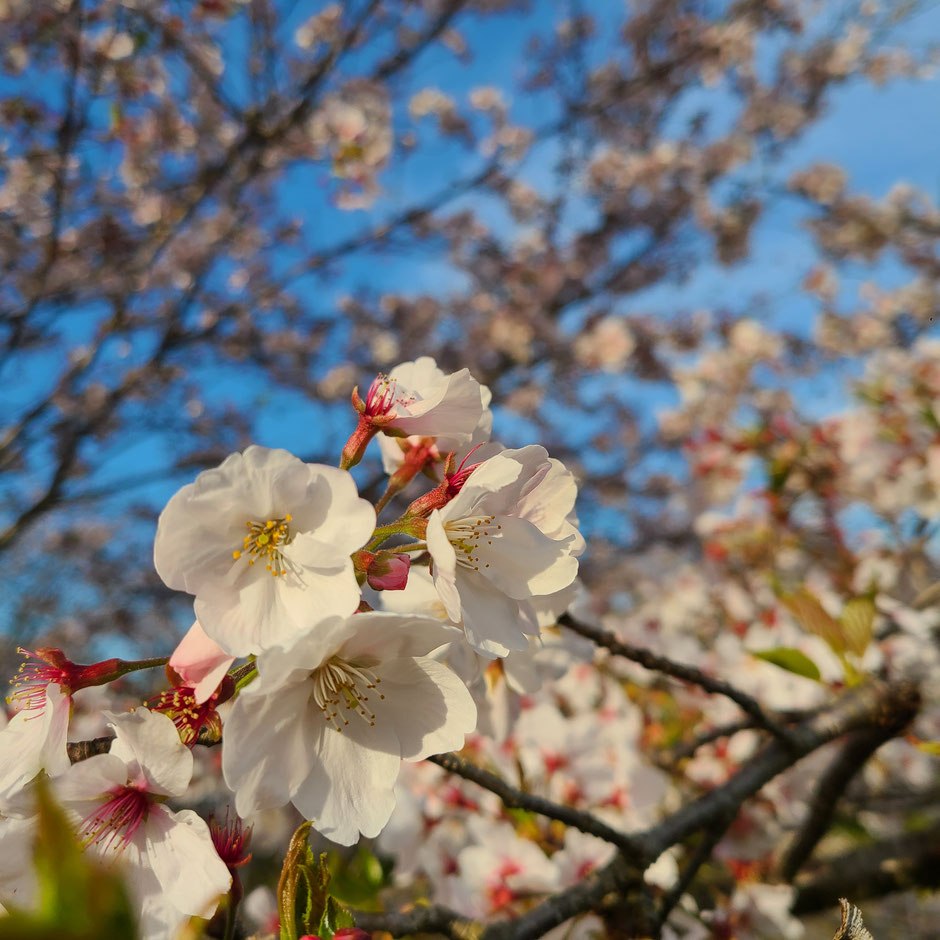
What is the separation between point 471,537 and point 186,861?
48 centimetres

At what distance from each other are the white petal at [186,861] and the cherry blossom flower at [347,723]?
107mm

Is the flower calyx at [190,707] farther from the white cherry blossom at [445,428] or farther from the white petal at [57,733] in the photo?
the white cherry blossom at [445,428]

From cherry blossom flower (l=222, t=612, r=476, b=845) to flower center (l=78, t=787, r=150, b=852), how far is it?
0.18 metres

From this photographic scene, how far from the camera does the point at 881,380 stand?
11.4 feet

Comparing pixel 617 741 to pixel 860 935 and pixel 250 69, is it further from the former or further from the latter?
pixel 250 69

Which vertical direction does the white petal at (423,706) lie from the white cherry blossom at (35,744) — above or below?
above

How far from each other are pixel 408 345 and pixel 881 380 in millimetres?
5083

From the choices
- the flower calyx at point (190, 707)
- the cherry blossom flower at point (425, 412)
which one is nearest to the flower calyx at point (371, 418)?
the cherry blossom flower at point (425, 412)

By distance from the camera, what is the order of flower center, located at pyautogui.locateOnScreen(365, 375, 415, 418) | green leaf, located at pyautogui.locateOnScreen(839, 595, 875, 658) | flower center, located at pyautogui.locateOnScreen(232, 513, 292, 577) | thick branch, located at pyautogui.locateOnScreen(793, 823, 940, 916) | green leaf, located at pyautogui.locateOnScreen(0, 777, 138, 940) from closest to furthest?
green leaf, located at pyautogui.locateOnScreen(0, 777, 138, 940) → flower center, located at pyautogui.locateOnScreen(232, 513, 292, 577) → flower center, located at pyautogui.locateOnScreen(365, 375, 415, 418) → green leaf, located at pyautogui.locateOnScreen(839, 595, 875, 658) → thick branch, located at pyautogui.locateOnScreen(793, 823, 940, 916)

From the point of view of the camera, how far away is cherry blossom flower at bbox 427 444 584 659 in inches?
27.8

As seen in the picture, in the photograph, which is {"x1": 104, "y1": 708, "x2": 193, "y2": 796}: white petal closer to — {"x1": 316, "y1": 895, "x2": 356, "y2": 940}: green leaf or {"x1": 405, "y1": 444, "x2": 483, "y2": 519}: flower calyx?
{"x1": 316, "y1": 895, "x2": 356, "y2": 940}: green leaf

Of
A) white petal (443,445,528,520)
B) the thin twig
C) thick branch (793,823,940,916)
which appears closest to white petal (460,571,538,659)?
white petal (443,445,528,520)

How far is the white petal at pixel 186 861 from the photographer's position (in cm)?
66

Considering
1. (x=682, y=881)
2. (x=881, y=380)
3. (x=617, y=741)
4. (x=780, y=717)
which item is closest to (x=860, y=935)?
(x=682, y=881)
